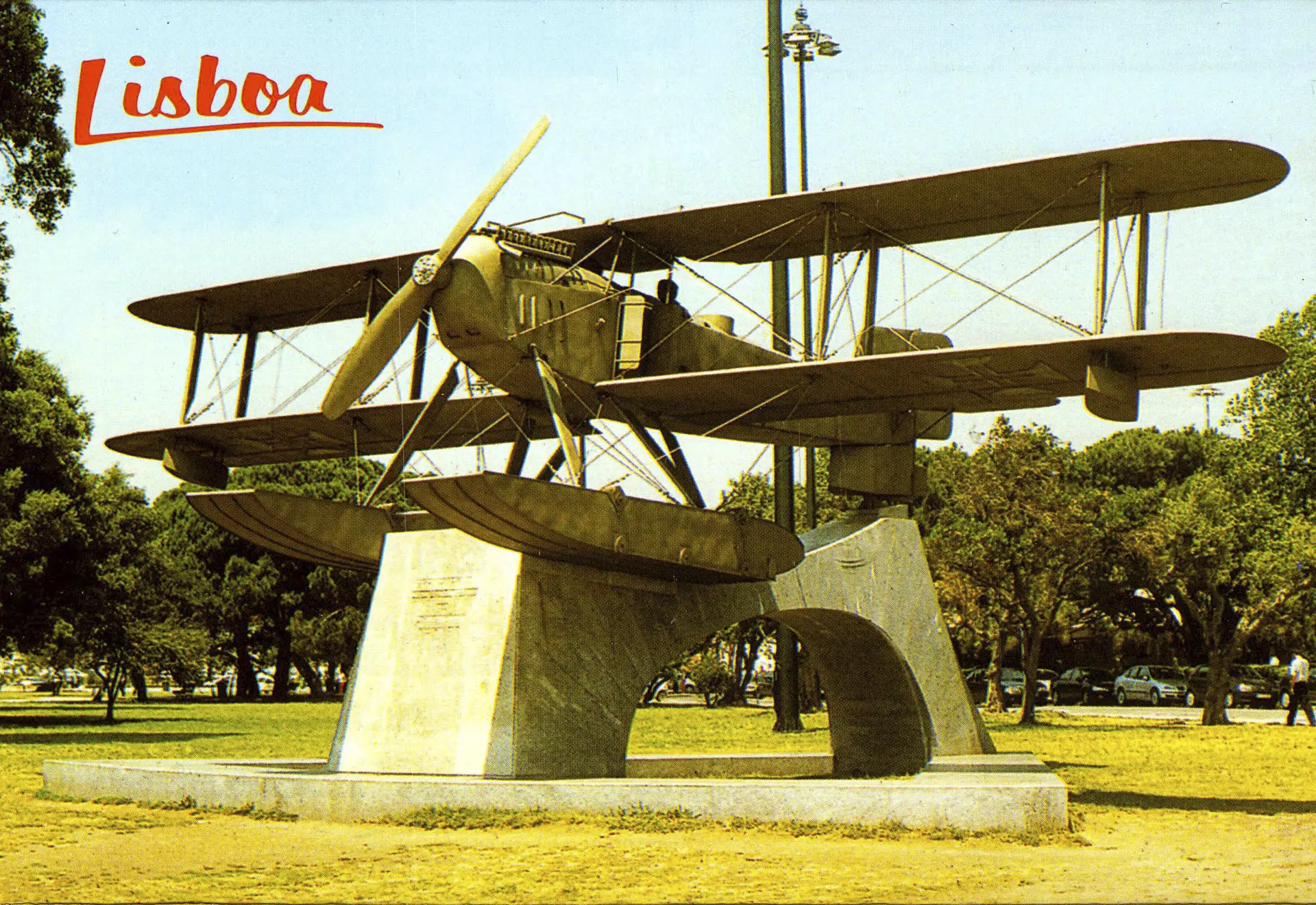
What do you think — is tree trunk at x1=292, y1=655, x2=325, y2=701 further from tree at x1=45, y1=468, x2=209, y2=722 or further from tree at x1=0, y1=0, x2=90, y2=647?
tree at x1=0, y1=0, x2=90, y2=647

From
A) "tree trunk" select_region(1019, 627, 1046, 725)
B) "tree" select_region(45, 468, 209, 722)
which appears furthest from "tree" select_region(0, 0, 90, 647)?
"tree trunk" select_region(1019, 627, 1046, 725)

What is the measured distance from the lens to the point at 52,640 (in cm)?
4075

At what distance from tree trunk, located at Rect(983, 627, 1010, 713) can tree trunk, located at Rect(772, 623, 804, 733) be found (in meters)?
9.00

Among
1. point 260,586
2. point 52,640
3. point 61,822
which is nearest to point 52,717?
point 52,640

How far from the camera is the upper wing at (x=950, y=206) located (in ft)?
49.0

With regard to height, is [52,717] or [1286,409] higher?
[1286,409]

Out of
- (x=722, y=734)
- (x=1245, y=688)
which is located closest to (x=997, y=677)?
(x=1245, y=688)

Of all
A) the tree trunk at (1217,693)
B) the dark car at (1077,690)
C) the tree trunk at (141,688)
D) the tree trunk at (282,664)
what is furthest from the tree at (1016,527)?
the tree trunk at (282,664)

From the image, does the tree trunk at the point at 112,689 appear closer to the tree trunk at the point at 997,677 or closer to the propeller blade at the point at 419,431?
the tree trunk at the point at 997,677

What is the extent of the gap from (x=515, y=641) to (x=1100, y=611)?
49049 mm

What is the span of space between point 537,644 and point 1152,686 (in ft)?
130

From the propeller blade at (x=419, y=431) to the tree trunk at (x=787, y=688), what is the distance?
1618 cm

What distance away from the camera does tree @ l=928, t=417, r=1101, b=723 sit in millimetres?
35219

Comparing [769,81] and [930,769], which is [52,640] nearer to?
[769,81]
